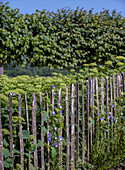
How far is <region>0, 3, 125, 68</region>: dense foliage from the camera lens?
7234 millimetres

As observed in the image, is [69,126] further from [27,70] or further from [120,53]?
[27,70]

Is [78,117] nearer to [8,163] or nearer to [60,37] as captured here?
[8,163]

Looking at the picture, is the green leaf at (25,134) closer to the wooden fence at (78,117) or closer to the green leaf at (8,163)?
the wooden fence at (78,117)

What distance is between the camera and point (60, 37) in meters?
8.07

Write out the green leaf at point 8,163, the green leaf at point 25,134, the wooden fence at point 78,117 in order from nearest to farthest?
the green leaf at point 8,163
the green leaf at point 25,134
the wooden fence at point 78,117

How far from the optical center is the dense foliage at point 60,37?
23.7 feet

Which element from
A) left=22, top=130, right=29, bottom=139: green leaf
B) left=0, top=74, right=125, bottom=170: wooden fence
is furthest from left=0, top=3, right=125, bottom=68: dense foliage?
left=22, top=130, right=29, bottom=139: green leaf

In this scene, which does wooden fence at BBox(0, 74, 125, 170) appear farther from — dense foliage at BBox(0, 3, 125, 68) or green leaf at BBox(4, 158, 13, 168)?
dense foliage at BBox(0, 3, 125, 68)

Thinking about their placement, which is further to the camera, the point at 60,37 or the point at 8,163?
the point at 60,37

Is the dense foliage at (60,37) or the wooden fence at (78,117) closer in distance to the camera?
the wooden fence at (78,117)

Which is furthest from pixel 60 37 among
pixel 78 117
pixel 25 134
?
pixel 25 134

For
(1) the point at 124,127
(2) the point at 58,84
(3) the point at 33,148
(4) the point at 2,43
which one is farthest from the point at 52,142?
(4) the point at 2,43

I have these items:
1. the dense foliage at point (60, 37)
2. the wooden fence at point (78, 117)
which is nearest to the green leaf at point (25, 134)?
the wooden fence at point (78, 117)

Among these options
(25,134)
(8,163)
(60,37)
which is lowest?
(8,163)
